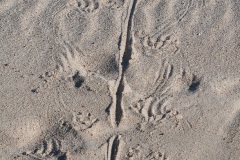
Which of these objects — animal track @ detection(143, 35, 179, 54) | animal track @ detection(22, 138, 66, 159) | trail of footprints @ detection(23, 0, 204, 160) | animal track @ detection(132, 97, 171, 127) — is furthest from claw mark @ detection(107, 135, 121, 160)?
animal track @ detection(143, 35, 179, 54)

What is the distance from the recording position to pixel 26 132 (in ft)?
11.8

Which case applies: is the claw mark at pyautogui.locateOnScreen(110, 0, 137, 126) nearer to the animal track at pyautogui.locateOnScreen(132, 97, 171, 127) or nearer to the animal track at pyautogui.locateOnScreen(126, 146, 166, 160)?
the animal track at pyautogui.locateOnScreen(132, 97, 171, 127)

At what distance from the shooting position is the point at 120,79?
396 centimetres

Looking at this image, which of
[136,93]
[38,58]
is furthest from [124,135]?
[38,58]

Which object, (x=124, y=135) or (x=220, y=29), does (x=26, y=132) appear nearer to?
(x=124, y=135)

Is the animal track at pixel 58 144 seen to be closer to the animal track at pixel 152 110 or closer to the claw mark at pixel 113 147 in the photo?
the claw mark at pixel 113 147

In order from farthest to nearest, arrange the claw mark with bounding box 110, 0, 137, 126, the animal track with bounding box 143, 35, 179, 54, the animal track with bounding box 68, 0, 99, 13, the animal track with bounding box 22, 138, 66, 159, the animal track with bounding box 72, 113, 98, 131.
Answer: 1. the animal track with bounding box 68, 0, 99, 13
2. the animal track with bounding box 143, 35, 179, 54
3. the claw mark with bounding box 110, 0, 137, 126
4. the animal track with bounding box 72, 113, 98, 131
5. the animal track with bounding box 22, 138, 66, 159

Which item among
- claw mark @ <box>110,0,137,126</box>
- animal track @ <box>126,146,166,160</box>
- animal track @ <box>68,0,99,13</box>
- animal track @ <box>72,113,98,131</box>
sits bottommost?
animal track @ <box>126,146,166,160</box>

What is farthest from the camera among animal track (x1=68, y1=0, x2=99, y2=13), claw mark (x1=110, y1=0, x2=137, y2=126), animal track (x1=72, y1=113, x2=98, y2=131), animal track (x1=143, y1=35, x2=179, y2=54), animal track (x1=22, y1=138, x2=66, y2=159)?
animal track (x1=68, y1=0, x2=99, y2=13)

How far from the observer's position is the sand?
3.60m

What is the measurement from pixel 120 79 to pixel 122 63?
0.19 meters

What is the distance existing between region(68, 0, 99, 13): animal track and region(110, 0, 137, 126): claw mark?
1.19 feet

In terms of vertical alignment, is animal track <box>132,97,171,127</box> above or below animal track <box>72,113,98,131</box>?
below

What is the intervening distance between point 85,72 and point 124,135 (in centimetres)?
70
